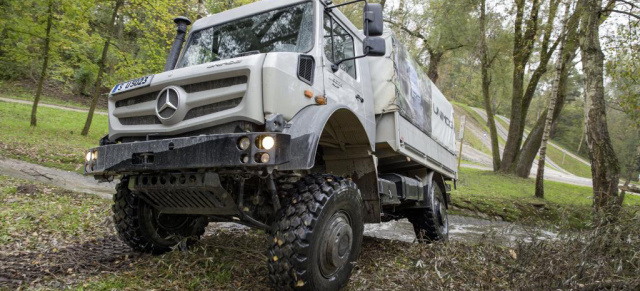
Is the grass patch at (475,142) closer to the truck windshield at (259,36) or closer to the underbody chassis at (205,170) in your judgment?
the truck windshield at (259,36)

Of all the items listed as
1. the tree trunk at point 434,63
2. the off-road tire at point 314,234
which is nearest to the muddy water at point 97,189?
the off-road tire at point 314,234

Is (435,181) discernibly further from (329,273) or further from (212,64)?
(212,64)

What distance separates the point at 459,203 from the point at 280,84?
907 centimetres

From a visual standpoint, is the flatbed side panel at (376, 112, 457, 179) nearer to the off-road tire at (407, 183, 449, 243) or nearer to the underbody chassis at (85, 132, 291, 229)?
the off-road tire at (407, 183, 449, 243)

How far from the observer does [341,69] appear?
441 centimetres

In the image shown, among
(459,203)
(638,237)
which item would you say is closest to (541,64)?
(459,203)

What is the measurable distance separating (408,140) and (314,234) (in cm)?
261

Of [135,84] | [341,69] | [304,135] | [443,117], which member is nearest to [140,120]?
[135,84]

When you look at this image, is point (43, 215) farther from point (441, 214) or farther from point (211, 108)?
point (441, 214)

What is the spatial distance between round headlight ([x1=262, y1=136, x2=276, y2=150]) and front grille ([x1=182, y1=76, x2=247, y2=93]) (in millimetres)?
626

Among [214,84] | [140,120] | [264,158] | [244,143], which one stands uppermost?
[214,84]

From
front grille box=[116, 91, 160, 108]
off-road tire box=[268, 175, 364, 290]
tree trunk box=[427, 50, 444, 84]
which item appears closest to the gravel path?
front grille box=[116, 91, 160, 108]

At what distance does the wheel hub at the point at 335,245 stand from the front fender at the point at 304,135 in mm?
602

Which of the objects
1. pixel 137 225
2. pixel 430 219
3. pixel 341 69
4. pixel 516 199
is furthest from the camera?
pixel 516 199
